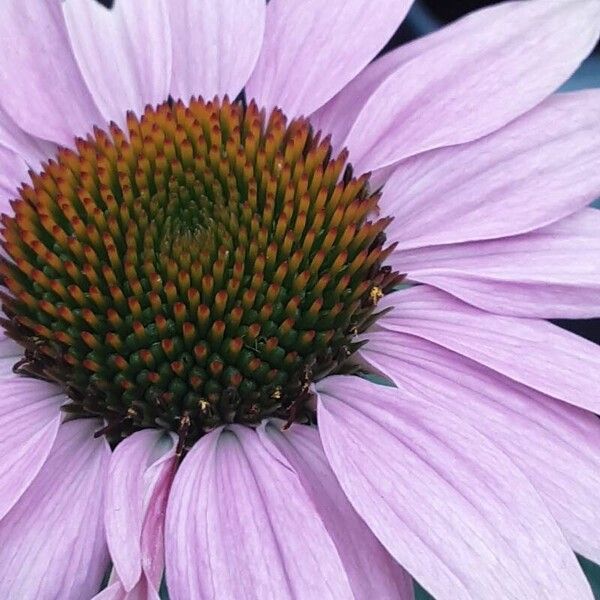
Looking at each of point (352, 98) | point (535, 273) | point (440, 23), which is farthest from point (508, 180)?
point (440, 23)

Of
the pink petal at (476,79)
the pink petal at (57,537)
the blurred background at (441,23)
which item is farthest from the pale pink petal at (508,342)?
the blurred background at (441,23)

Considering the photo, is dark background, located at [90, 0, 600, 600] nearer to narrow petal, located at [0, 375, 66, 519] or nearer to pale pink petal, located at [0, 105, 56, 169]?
pale pink petal, located at [0, 105, 56, 169]

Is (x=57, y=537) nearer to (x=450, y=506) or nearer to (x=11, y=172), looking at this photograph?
(x=450, y=506)

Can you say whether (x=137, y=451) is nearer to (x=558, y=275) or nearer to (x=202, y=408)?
(x=202, y=408)

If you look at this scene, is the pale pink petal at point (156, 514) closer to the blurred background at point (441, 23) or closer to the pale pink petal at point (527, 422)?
the pale pink petal at point (527, 422)

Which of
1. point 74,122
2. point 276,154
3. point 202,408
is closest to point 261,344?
point 202,408

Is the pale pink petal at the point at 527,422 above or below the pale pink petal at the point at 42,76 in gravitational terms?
below

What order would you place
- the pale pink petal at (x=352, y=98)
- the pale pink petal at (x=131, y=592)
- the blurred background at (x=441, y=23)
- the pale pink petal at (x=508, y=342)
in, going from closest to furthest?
the pale pink petal at (x=131, y=592) < the pale pink petal at (x=508, y=342) < the pale pink petal at (x=352, y=98) < the blurred background at (x=441, y=23)
